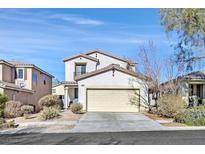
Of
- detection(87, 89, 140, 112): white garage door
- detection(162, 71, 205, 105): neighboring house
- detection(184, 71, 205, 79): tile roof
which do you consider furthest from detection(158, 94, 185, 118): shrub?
detection(184, 71, 205, 79): tile roof

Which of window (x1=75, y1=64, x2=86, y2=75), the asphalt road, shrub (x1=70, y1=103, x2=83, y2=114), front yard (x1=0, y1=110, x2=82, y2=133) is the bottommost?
front yard (x1=0, y1=110, x2=82, y2=133)

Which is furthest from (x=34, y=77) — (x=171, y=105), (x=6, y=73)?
(x=171, y=105)

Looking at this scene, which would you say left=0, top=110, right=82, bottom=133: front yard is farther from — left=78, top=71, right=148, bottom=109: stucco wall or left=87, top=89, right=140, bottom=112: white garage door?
left=78, top=71, right=148, bottom=109: stucco wall

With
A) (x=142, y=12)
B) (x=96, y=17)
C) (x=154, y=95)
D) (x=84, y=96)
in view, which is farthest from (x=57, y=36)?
(x=154, y=95)

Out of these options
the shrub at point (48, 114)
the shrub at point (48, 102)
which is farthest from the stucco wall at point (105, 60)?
the shrub at point (48, 114)

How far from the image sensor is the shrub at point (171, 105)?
72.5ft

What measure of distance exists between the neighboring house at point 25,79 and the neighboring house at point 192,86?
38.8ft

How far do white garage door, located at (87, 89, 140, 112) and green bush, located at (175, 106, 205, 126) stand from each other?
8081 mm

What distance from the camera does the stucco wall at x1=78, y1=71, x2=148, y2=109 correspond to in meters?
28.0

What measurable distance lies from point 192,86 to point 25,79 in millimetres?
14557

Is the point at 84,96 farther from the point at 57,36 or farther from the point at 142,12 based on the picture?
the point at 142,12

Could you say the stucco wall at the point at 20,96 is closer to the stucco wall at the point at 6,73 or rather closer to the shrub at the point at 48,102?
the stucco wall at the point at 6,73

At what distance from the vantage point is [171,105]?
22.4 meters
